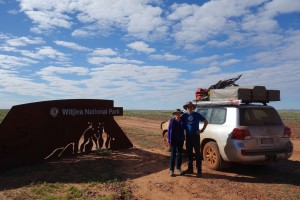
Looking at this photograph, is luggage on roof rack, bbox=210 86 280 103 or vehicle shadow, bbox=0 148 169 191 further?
luggage on roof rack, bbox=210 86 280 103

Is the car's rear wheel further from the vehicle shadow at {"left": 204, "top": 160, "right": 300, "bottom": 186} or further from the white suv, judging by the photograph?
the vehicle shadow at {"left": 204, "top": 160, "right": 300, "bottom": 186}

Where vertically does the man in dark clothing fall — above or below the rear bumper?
above

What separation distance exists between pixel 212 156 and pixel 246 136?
1.40m

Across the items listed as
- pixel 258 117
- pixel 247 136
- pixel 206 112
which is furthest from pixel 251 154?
pixel 206 112

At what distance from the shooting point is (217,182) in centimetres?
826

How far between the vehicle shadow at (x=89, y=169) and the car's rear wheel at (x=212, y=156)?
126 centimetres

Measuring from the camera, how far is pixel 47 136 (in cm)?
1063

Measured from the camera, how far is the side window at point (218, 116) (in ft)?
30.4

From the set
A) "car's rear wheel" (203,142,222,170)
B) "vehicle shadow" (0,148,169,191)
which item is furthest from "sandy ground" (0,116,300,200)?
"car's rear wheel" (203,142,222,170)

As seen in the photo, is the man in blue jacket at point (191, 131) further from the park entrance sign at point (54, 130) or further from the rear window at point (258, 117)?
the park entrance sign at point (54, 130)

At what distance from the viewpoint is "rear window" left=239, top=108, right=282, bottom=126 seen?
28.6 feet

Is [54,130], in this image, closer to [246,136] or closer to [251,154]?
[246,136]

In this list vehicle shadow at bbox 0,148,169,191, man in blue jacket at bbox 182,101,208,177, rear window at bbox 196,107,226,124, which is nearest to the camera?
vehicle shadow at bbox 0,148,169,191

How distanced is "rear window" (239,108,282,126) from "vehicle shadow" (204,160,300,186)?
1397mm
